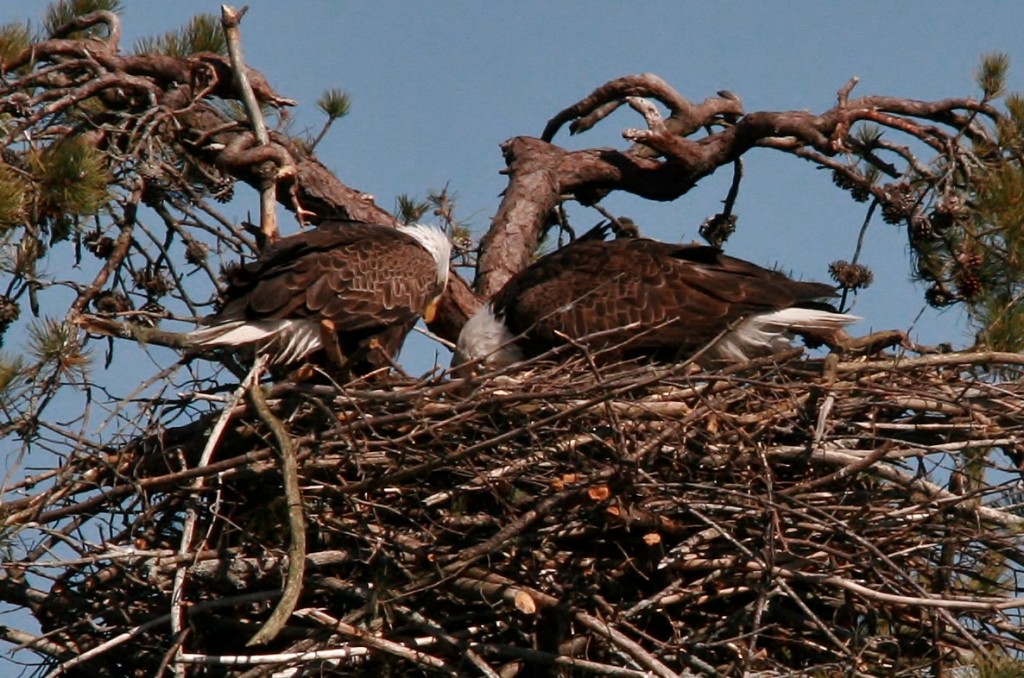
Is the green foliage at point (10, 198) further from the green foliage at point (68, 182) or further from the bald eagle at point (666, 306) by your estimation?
the bald eagle at point (666, 306)

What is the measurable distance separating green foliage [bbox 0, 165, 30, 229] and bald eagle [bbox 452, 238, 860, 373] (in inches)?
80.6

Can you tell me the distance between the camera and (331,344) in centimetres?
661

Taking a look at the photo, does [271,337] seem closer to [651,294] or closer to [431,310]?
[431,310]

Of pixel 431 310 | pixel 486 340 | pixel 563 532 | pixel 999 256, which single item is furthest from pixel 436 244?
pixel 999 256

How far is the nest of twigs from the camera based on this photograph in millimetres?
5621

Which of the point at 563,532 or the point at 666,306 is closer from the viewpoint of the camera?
the point at 563,532

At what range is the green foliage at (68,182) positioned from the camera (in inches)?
224

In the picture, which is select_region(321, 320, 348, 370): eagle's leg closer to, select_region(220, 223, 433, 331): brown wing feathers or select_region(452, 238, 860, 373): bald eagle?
select_region(220, 223, 433, 331): brown wing feathers

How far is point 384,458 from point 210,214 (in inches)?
71.1

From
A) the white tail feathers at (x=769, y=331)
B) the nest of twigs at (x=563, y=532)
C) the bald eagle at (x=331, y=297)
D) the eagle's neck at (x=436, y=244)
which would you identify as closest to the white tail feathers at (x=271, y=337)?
the bald eagle at (x=331, y=297)

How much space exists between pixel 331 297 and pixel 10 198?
1.76 m

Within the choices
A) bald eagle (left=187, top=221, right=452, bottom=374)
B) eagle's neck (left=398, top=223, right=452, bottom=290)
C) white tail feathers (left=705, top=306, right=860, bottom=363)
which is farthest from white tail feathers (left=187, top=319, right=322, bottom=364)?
white tail feathers (left=705, top=306, right=860, bottom=363)

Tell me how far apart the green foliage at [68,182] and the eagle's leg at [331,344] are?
1.20m

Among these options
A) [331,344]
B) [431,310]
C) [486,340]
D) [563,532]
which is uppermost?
[431,310]
